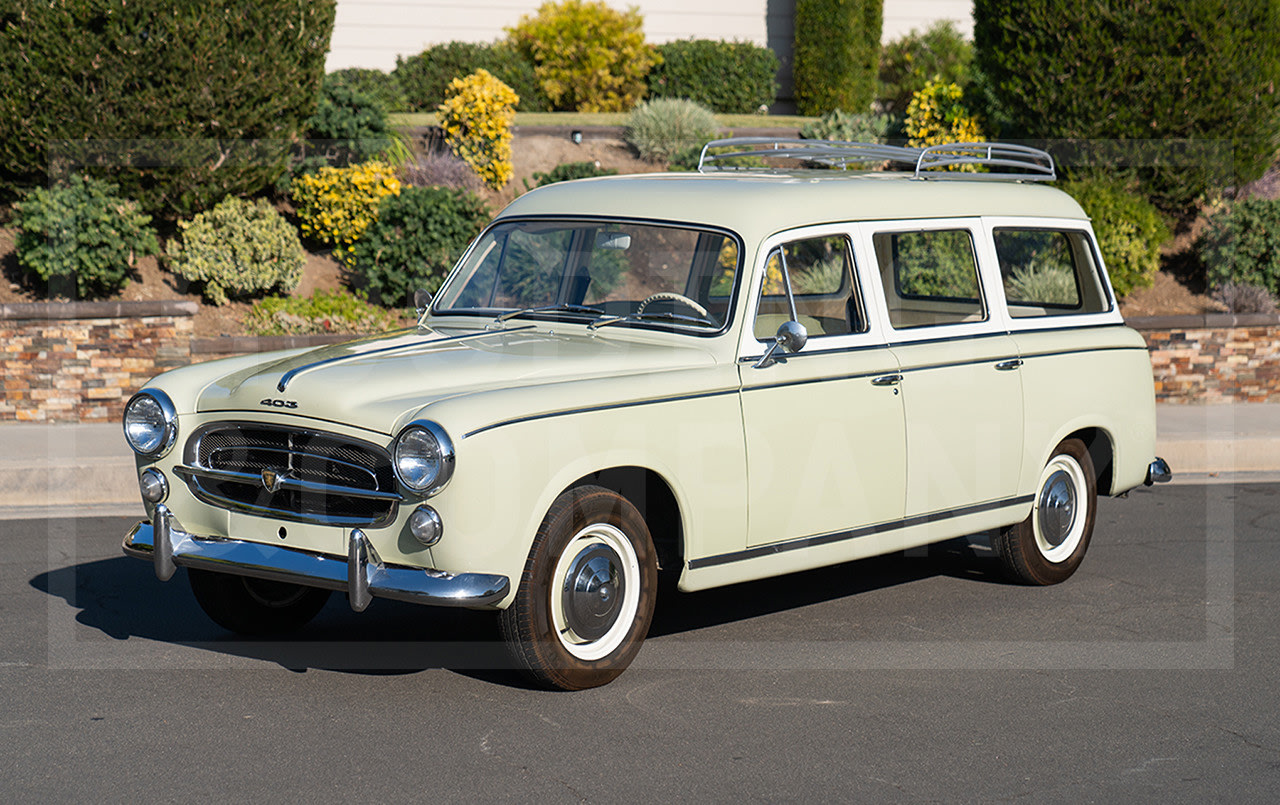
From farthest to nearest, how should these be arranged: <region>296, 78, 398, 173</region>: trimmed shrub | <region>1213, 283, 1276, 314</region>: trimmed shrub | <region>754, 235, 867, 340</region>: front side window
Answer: <region>296, 78, 398, 173</region>: trimmed shrub → <region>1213, 283, 1276, 314</region>: trimmed shrub → <region>754, 235, 867, 340</region>: front side window

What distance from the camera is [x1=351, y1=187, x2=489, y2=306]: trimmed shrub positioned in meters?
14.1

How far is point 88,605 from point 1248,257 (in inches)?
498

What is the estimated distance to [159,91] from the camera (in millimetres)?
12984

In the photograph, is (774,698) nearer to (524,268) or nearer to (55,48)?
(524,268)

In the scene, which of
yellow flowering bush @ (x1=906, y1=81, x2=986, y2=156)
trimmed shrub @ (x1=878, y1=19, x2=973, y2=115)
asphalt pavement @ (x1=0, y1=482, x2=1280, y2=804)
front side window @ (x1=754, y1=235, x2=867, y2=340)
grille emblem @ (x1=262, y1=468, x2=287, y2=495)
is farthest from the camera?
trimmed shrub @ (x1=878, y1=19, x2=973, y2=115)

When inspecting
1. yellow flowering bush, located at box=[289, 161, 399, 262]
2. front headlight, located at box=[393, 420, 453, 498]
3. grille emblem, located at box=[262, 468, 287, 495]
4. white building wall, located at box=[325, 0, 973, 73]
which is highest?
white building wall, located at box=[325, 0, 973, 73]

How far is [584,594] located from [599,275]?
5.90 ft

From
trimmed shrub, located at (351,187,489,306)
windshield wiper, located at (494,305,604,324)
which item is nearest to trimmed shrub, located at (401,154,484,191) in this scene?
trimmed shrub, located at (351,187,489,306)

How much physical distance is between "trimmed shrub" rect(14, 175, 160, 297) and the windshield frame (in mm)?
6744

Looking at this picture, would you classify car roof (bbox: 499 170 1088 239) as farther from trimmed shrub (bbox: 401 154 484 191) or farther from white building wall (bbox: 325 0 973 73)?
white building wall (bbox: 325 0 973 73)

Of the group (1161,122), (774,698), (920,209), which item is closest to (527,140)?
(1161,122)

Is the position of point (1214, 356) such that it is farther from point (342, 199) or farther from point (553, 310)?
point (553, 310)

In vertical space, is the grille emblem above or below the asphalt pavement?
above

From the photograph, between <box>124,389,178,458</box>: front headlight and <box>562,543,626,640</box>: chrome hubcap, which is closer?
<box>562,543,626,640</box>: chrome hubcap
